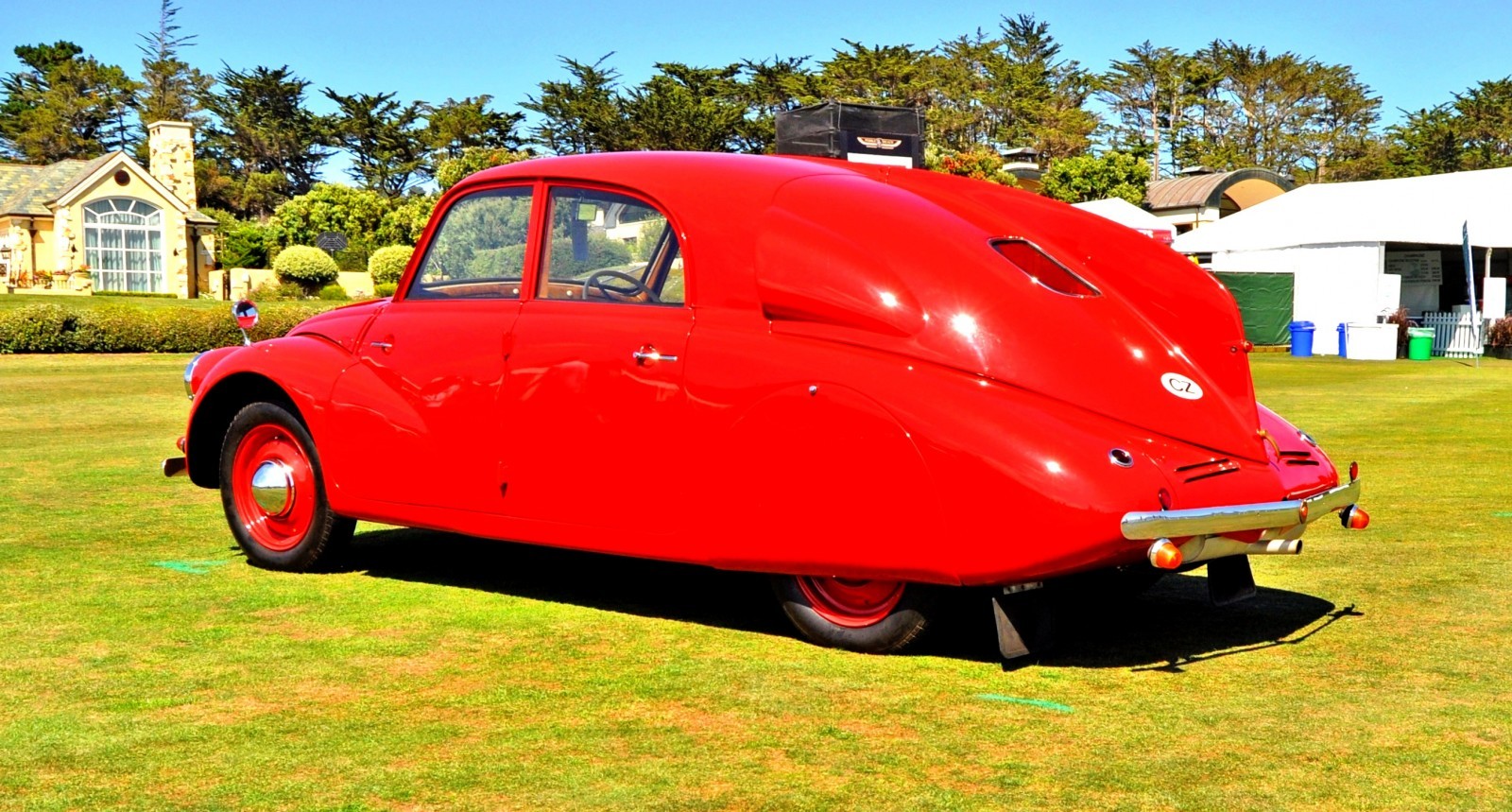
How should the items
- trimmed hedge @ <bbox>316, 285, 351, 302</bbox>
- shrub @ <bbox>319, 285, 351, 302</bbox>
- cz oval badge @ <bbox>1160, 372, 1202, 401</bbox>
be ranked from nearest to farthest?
1. cz oval badge @ <bbox>1160, 372, 1202, 401</bbox>
2. trimmed hedge @ <bbox>316, 285, 351, 302</bbox>
3. shrub @ <bbox>319, 285, 351, 302</bbox>

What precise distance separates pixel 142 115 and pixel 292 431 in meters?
99.5

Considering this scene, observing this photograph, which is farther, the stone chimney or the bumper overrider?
the stone chimney

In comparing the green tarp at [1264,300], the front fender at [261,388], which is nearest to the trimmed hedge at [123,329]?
the green tarp at [1264,300]

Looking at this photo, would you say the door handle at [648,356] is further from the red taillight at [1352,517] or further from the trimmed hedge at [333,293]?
the trimmed hedge at [333,293]

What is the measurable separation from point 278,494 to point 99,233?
47889mm

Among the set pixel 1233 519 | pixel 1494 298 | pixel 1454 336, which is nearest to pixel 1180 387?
pixel 1233 519

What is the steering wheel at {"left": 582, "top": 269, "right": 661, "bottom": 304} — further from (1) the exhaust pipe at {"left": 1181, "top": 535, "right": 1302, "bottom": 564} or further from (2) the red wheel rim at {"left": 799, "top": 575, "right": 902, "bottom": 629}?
(1) the exhaust pipe at {"left": 1181, "top": 535, "right": 1302, "bottom": 564}

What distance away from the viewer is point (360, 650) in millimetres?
5371

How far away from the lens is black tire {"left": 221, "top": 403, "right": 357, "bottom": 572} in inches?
267

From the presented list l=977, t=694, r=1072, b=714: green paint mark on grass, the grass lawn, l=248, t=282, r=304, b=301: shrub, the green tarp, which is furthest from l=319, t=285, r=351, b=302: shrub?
l=977, t=694, r=1072, b=714: green paint mark on grass

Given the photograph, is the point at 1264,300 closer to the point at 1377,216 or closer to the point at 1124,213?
the point at 1377,216

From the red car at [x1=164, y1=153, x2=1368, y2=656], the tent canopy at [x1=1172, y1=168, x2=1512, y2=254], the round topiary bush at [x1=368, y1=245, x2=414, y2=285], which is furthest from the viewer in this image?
the round topiary bush at [x1=368, y1=245, x2=414, y2=285]

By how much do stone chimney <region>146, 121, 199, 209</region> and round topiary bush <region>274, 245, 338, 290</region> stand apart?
29.3ft

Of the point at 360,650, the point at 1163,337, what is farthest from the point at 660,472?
the point at 1163,337
